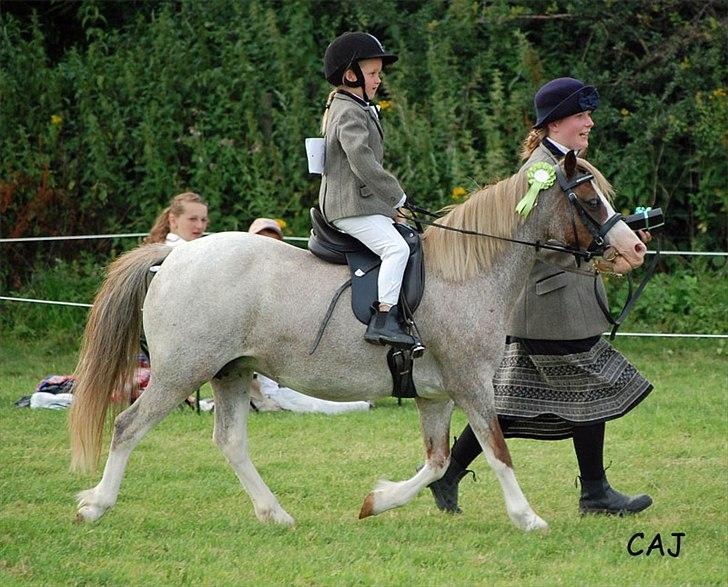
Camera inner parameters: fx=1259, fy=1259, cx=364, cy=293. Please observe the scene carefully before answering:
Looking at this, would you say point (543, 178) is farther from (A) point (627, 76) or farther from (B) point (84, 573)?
(A) point (627, 76)

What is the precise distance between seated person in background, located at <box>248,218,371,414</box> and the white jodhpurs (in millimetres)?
3464

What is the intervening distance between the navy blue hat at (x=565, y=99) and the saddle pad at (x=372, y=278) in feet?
2.93

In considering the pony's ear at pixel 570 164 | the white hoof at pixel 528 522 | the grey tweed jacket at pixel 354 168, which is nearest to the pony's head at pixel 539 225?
the pony's ear at pixel 570 164

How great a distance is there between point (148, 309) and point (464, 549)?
1.75m

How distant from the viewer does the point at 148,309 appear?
564 centimetres

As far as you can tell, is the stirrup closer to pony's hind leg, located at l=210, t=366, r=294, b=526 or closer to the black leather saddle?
the black leather saddle

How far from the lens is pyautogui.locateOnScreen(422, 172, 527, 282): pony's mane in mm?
5660

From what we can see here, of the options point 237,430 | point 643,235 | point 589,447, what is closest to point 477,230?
point 643,235

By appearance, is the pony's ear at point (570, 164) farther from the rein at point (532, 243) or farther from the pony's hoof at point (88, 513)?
the pony's hoof at point (88, 513)

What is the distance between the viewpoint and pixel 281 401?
9031 mm

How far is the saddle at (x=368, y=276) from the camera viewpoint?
217 inches

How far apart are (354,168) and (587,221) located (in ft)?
3.53

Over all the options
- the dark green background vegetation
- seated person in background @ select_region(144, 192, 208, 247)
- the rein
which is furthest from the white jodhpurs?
the dark green background vegetation

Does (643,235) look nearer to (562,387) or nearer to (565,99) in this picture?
(565,99)
